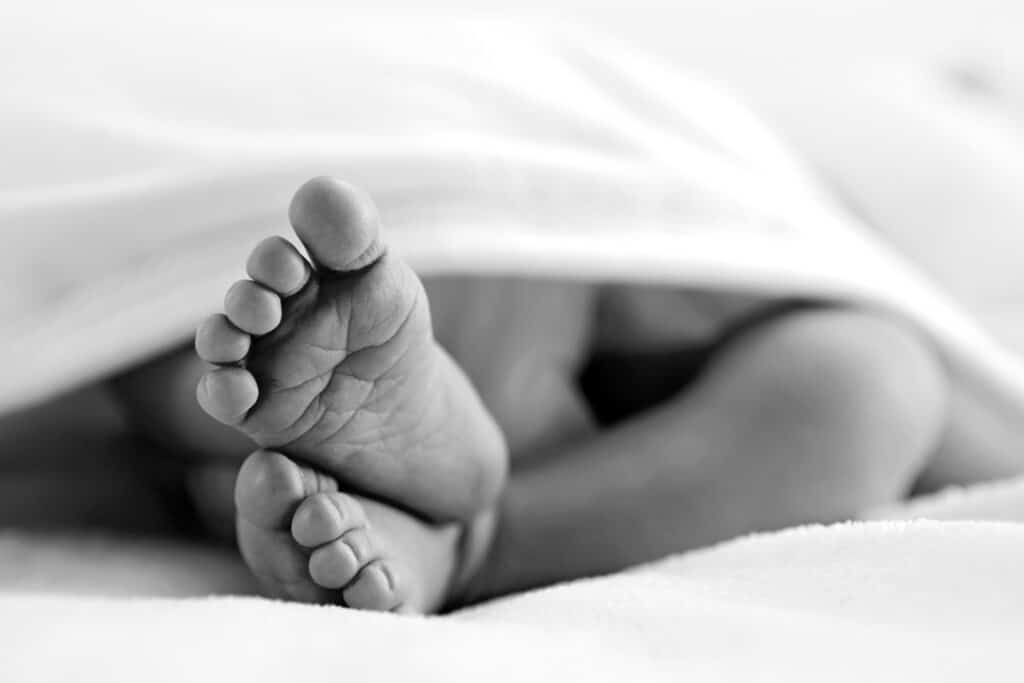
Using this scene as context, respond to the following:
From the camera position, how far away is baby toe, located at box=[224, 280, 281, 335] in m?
0.42

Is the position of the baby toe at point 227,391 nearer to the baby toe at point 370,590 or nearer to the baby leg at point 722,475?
the baby toe at point 370,590

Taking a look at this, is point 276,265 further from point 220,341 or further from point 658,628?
point 658,628

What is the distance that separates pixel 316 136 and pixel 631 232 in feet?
0.66

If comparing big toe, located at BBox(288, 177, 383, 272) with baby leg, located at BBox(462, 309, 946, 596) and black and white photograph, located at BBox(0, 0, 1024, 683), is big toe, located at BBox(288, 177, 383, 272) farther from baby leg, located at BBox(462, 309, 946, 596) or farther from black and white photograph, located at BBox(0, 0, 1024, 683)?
baby leg, located at BBox(462, 309, 946, 596)

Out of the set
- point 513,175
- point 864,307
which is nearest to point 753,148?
point 864,307

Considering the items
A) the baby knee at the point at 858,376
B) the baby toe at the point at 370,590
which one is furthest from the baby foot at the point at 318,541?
the baby knee at the point at 858,376

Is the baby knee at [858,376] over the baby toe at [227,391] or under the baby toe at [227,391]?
under

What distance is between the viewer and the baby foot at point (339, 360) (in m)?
0.43

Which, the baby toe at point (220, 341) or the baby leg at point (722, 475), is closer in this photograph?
the baby toe at point (220, 341)

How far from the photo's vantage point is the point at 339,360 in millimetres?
466

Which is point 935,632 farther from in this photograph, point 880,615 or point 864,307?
point 864,307

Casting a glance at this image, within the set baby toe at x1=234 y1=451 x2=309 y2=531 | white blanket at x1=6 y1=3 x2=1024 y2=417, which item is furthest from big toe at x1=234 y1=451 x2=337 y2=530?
white blanket at x1=6 y1=3 x2=1024 y2=417

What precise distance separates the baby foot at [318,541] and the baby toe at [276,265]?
8 centimetres

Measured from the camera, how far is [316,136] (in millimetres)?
702
